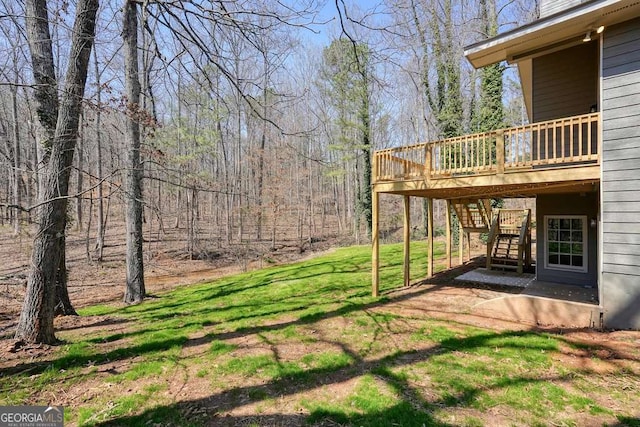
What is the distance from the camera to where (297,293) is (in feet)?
27.6

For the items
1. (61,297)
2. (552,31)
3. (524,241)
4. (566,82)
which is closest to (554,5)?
(566,82)

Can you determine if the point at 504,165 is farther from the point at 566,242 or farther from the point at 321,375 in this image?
the point at 321,375

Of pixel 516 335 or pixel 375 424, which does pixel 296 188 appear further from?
pixel 375 424

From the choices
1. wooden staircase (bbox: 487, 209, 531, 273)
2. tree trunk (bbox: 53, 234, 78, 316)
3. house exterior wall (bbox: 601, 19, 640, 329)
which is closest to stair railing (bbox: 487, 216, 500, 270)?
wooden staircase (bbox: 487, 209, 531, 273)

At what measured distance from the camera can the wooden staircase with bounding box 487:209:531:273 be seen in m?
9.80

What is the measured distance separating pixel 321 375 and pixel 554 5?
10.4 metres

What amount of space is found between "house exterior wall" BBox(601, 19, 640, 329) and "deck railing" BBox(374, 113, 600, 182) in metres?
0.29

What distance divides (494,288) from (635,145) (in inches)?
174

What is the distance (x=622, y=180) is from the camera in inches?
203

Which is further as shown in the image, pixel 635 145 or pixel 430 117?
pixel 430 117

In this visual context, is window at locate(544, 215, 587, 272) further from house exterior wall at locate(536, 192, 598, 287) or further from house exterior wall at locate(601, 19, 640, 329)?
house exterior wall at locate(601, 19, 640, 329)

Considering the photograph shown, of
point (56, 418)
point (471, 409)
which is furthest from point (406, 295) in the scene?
point (56, 418)

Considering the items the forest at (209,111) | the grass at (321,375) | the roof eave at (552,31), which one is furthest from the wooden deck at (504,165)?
the grass at (321,375)

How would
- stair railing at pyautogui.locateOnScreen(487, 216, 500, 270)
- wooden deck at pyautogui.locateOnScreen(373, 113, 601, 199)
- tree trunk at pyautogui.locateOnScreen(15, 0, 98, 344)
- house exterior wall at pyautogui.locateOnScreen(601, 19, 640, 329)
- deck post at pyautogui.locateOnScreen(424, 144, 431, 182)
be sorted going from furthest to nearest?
stair railing at pyautogui.locateOnScreen(487, 216, 500, 270)
deck post at pyautogui.locateOnScreen(424, 144, 431, 182)
wooden deck at pyautogui.locateOnScreen(373, 113, 601, 199)
house exterior wall at pyautogui.locateOnScreen(601, 19, 640, 329)
tree trunk at pyautogui.locateOnScreen(15, 0, 98, 344)
